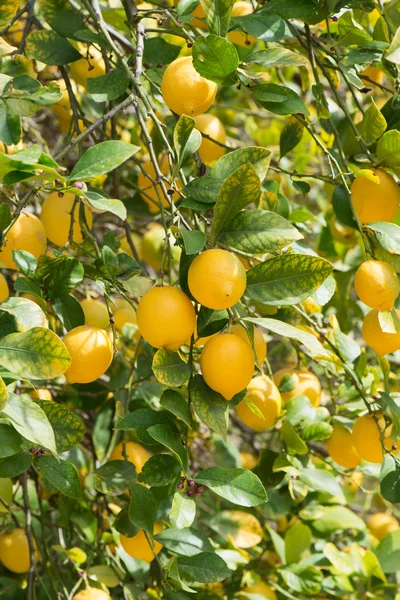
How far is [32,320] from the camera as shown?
0.79 meters

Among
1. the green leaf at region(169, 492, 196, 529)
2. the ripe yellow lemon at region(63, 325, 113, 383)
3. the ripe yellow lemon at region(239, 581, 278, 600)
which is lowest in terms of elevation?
the ripe yellow lemon at region(239, 581, 278, 600)

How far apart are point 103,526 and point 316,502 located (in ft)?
1.57

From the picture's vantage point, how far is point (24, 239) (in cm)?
98

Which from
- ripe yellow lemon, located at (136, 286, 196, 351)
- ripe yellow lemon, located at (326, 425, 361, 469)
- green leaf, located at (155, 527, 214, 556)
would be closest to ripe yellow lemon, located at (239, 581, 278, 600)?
ripe yellow lemon, located at (326, 425, 361, 469)

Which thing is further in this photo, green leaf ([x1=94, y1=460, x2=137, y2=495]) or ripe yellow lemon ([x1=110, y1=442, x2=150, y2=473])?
ripe yellow lemon ([x1=110, y1=442, x2=150, y2=473])

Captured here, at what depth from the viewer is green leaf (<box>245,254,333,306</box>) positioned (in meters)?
0.80

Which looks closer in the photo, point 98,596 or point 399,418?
point 399,418

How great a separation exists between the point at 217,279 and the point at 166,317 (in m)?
0.08

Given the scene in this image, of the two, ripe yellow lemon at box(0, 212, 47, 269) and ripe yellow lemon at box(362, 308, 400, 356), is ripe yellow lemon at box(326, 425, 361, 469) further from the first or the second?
ripe yellow lemon at box(0, 212, 47, 269)

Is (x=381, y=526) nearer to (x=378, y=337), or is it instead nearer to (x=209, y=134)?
(x=378, y=337)

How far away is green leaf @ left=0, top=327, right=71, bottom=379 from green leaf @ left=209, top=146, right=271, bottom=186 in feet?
0.90

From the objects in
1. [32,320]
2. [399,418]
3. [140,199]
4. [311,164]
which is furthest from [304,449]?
[311,164]

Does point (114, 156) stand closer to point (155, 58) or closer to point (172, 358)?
point (172, 358)

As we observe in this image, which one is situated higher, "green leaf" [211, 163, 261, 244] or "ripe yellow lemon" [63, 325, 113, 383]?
"green leaf" [211, 163, 261, 244]
